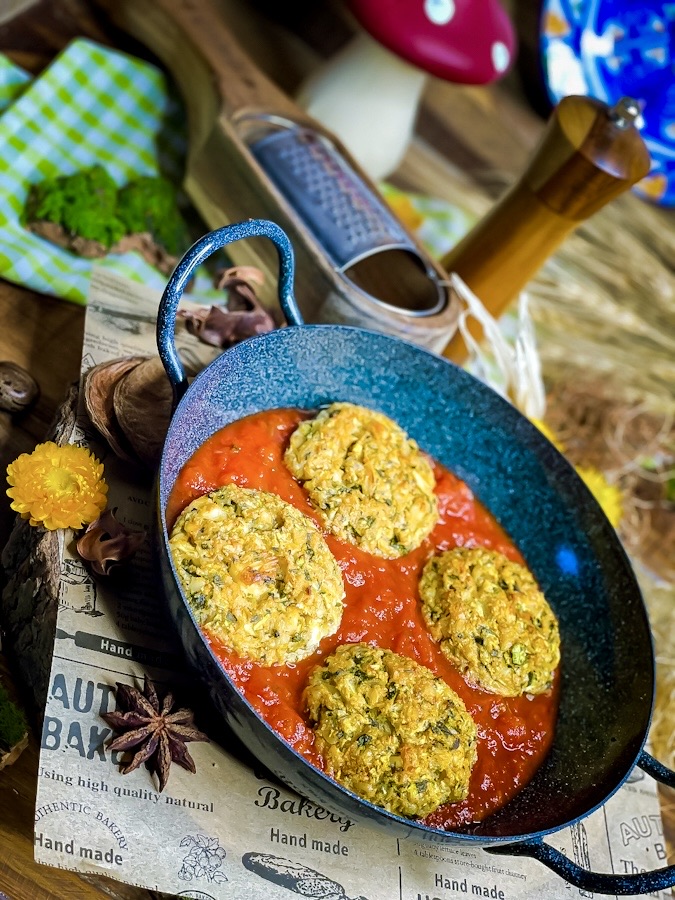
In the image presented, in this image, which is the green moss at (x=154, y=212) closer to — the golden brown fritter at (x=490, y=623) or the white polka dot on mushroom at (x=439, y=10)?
the white polka dot on mushroom at (x=439, y=10)

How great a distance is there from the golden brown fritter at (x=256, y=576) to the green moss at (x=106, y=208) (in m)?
1.21

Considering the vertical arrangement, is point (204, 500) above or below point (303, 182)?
below

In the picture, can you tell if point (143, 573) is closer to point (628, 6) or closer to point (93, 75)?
point (93, 75)

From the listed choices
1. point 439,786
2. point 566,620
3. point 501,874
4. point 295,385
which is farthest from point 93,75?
point 501,874

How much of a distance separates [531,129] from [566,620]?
318 centimetres

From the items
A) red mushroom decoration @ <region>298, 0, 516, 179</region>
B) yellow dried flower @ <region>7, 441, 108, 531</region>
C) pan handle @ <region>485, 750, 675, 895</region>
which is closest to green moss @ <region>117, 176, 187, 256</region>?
red mushroom decoration @ <region>298, 0, 516, 179</region>

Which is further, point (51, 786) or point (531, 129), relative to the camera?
point (531, 129)

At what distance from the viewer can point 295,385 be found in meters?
2.46

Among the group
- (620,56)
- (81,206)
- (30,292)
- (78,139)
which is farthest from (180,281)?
(620,56)

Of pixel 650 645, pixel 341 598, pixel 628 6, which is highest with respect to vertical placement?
pixel 628 6

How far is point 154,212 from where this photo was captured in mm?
3059

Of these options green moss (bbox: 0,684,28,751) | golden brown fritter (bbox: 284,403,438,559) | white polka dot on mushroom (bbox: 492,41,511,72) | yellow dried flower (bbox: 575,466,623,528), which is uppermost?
white polka dot on mushroom (bbox: 492,41,511,72)

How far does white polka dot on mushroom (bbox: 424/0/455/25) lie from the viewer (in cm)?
329

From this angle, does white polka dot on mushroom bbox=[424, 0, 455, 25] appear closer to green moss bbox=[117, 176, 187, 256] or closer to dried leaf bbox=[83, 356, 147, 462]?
green moss bbox=[117, 176, 187, 256]
